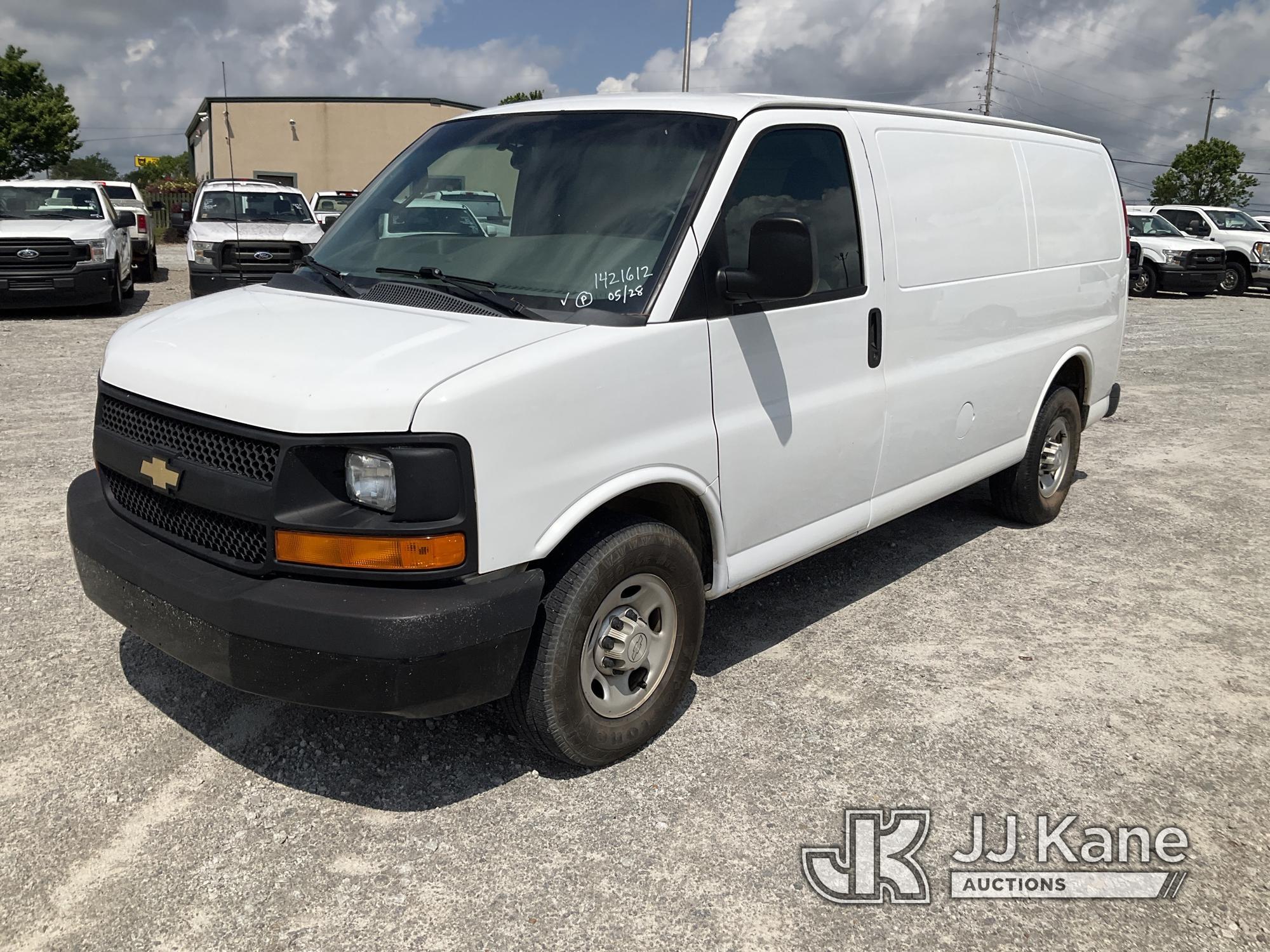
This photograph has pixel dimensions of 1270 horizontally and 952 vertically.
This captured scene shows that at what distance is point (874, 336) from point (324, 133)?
167ft

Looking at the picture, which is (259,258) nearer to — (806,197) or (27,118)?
(806,197)

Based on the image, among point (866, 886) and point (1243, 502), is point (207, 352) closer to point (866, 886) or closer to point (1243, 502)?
point (866, 886)

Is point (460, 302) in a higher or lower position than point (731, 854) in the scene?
higher

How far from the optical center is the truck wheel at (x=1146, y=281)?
22.2 meters

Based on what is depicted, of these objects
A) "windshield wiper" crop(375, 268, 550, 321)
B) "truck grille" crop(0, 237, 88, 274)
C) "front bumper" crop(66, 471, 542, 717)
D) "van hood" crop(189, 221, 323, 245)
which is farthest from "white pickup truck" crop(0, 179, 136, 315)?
"front bumper" crop(66, 471, 542, 717)

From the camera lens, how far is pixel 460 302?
11.3 ft

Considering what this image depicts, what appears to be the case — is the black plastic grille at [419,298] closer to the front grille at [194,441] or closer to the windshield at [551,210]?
the windshield at [551,210]

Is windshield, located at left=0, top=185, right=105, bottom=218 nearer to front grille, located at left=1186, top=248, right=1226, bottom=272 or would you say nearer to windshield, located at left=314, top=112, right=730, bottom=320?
windshield, located at left=314, top=112, right=730, bottom=320

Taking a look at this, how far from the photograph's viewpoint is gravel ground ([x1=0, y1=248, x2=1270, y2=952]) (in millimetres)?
2834

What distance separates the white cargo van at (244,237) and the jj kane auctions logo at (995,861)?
37.5ft

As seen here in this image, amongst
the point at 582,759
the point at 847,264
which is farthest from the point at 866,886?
the point at 847,264

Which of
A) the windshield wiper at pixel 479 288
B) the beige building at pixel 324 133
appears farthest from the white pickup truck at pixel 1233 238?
the beige building at pixel 324 133

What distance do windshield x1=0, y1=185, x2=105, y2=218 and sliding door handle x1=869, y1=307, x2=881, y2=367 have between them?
46.7ft

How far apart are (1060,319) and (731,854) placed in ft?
12.7
